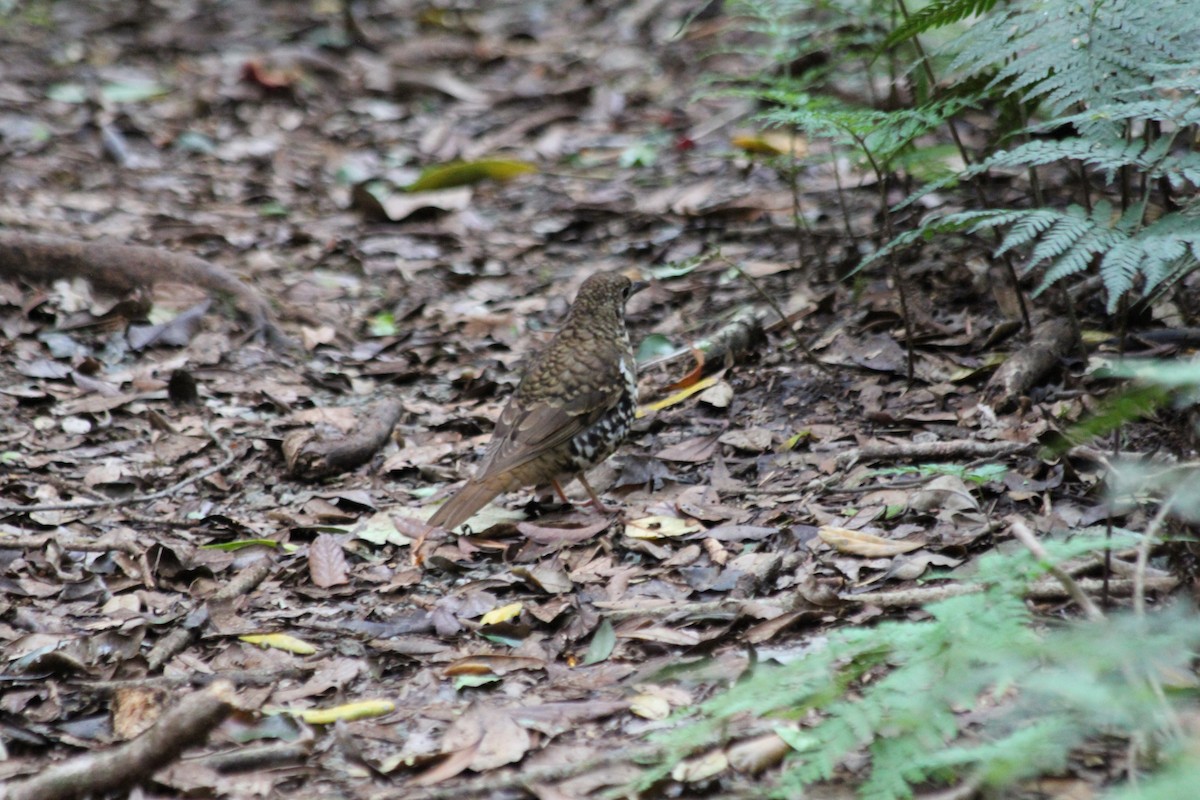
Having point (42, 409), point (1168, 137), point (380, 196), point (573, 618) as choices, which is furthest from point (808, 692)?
point (380, 196)

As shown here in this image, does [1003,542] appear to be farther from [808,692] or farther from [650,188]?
[650,188]

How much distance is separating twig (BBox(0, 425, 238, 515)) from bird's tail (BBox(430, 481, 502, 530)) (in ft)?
4.19

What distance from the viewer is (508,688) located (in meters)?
3.97

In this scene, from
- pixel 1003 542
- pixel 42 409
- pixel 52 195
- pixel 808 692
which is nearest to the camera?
pixel 808 692

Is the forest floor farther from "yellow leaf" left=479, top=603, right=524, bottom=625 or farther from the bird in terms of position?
the bird

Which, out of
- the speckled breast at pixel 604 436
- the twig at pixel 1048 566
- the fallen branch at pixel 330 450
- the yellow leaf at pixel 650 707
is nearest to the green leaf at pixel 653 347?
the speckled breast at pixel 604 436

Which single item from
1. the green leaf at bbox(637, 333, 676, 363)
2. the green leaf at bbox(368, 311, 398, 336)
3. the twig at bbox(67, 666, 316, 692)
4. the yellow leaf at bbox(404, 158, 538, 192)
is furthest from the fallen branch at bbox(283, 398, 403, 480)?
the yellow leaf at bbox(404, 158, 538, 192)

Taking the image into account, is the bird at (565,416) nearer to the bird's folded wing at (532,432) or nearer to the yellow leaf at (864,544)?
the bird's folded wing at (532,432)

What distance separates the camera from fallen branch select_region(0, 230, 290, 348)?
7.41 meters

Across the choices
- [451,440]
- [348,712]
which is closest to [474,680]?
[348,712]

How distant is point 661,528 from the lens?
4945 mm

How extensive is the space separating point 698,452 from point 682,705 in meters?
2.05

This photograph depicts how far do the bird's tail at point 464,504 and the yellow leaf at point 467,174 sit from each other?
15.6 feet

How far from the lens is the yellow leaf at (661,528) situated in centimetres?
488
